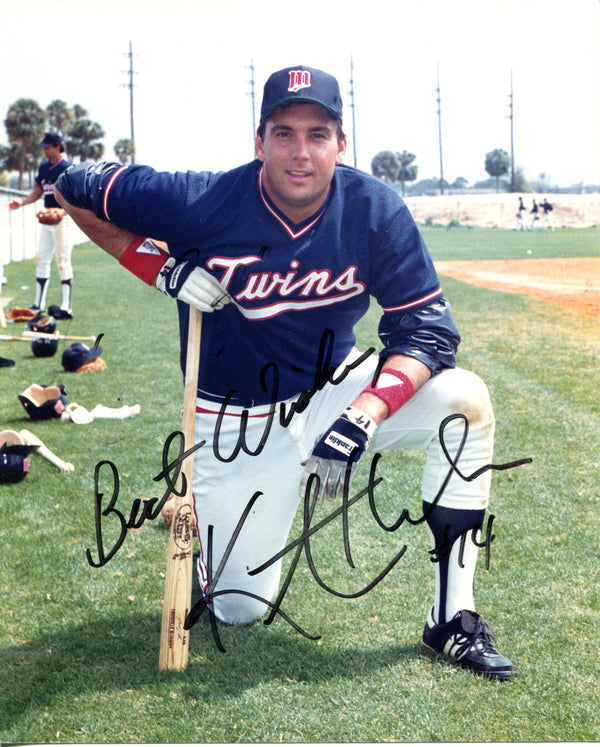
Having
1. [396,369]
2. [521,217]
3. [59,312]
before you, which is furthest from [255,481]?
[521,217]

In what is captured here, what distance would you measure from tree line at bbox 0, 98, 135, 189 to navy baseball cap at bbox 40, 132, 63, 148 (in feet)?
0.24

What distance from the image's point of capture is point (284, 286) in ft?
9.02

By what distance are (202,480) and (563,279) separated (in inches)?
515

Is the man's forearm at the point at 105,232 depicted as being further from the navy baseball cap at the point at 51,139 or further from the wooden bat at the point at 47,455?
the navy baseball cap at the point at 51,139

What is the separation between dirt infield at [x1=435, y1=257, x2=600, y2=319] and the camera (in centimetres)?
1176

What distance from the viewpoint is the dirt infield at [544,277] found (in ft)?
38.6

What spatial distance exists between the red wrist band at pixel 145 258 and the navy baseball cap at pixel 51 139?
22.8ft

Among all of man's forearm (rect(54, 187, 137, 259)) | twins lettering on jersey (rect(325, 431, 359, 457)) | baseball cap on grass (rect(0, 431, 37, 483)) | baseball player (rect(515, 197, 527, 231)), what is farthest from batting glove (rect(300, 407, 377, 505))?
baseball player (rect(515, 197, 527, 231))

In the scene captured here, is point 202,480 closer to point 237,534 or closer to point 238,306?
point 237,534

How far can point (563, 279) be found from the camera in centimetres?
1482

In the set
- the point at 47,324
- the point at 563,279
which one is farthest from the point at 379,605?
the point at 563,279

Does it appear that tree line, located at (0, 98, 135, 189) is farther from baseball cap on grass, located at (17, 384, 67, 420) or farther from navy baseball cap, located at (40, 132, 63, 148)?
baseball cap on grass, located at (17, 384, 67, 420)

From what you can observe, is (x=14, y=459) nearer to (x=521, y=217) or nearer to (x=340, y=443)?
(x=340, y=443)
